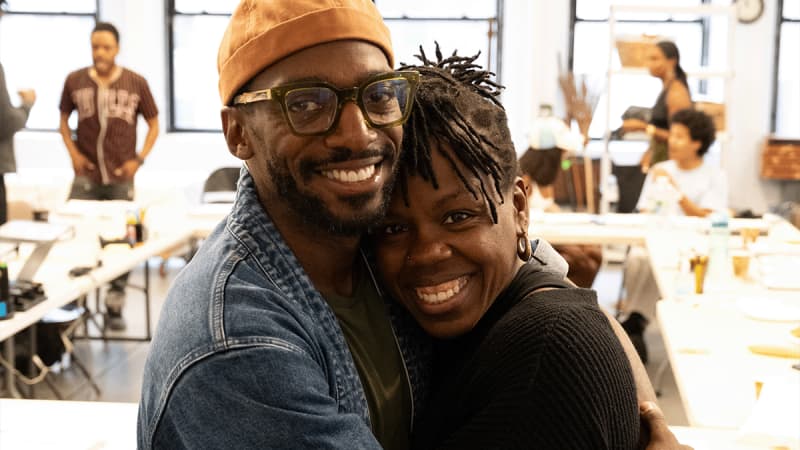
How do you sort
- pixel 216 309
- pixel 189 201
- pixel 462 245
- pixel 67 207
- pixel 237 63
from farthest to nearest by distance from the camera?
pixel 189 201
pixel 67 207
pixel 462 245
pixel 237 63
pixel 216 309

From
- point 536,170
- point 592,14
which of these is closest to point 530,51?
point 592,14

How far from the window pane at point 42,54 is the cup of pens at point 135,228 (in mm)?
4440

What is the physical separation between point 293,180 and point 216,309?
233mm

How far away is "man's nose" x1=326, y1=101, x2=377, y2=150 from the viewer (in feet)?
4.48

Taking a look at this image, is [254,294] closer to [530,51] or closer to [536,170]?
[536,170]

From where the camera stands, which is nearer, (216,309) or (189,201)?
(216,309)

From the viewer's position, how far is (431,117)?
1544 millimetres

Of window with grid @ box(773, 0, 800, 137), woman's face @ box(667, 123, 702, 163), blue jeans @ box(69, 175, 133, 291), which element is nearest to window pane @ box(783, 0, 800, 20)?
window with grid @ box(773, 0, 800, 137)

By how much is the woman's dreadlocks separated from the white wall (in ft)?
23.0

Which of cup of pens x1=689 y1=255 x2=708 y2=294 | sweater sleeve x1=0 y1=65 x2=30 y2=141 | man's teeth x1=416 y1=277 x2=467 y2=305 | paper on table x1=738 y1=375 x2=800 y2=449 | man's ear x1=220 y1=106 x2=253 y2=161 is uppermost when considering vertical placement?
sweater sleeve x1=0 y1=65 x2=30 y2=141

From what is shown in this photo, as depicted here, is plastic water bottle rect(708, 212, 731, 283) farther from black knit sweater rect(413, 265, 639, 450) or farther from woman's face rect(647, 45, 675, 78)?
black knit sweater rect(413, 265, 639, 450)

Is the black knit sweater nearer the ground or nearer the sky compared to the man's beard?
nearer the ground

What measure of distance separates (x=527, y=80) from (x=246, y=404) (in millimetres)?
7821

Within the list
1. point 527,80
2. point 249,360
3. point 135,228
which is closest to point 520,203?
point 249,360
